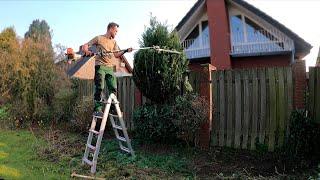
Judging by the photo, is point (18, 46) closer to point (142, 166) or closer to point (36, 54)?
point (36, 54)

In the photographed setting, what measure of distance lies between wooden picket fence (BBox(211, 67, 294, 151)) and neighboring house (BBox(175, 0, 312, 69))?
15.4 m

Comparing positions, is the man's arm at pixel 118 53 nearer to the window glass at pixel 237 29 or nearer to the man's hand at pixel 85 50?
the man's hand at pixel 85 50


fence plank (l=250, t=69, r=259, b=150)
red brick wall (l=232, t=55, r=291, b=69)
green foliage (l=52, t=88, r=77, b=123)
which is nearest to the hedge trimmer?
fence plank (l=250, t=69, r=259, b=150)

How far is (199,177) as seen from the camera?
271 inches

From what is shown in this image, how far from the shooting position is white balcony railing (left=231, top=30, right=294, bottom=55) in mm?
25031

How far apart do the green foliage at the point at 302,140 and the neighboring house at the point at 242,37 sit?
55.6 feet

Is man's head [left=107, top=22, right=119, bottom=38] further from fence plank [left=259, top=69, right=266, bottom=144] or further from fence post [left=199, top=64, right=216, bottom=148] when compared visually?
fence plank [left=259, top=69, right=266, bottom=144]

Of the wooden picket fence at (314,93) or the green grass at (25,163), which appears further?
the wooden picket fence at (314,93)

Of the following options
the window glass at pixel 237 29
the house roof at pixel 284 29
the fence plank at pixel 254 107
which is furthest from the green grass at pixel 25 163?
the window glass at pixel 237 29

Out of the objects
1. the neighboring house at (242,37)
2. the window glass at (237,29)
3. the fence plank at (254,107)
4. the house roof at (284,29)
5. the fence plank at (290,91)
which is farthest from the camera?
the window glass at (237,29)

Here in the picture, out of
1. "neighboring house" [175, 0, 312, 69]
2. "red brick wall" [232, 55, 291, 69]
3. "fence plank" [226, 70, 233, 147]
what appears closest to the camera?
"fence plank" [226, 70, 233, 147]

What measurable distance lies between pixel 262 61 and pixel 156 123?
59.3 feet

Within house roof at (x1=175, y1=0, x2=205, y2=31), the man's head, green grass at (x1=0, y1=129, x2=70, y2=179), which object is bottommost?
green grass at (x1=0, y1=129, x2=70, y2=179)

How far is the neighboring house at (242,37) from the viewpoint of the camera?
81.5 feet
